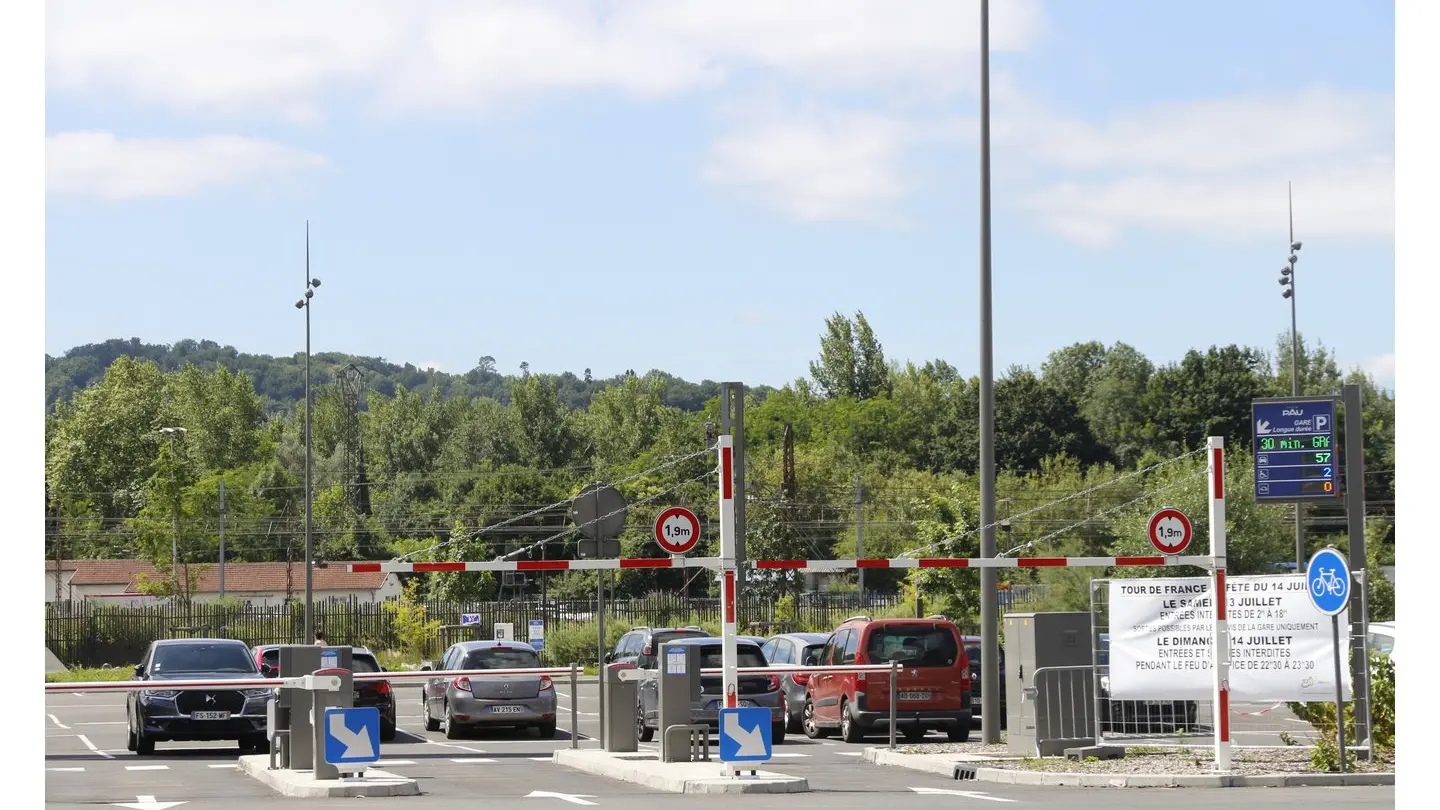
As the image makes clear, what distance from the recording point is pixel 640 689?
24.5 meters

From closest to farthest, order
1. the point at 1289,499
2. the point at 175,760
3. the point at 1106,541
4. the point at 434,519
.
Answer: the point at 175,760
the point at 1289,499
the point at 1106,541
the point at 434,519

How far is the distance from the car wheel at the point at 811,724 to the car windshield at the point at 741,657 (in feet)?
3.77

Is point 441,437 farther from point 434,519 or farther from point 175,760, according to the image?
point 175,760

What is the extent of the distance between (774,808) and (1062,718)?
5754 millimetres

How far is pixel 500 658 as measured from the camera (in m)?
26.4

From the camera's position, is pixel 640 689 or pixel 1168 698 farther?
pixel 640 689

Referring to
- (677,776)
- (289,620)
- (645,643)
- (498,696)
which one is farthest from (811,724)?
(289,620)

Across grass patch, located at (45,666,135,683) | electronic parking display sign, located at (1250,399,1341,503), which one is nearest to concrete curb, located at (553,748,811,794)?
electronic parking display sign, located at (1250,399,1341,503)

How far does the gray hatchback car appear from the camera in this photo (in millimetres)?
23875

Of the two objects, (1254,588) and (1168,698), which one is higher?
(1254,588)

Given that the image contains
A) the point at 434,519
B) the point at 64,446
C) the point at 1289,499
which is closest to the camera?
the point at 1289,499

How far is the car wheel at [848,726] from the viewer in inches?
947

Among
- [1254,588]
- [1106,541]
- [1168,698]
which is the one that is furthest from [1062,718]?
[1106,541]

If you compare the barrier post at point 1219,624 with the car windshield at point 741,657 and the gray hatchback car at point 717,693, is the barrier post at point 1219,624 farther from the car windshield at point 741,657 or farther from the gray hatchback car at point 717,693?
→ the car windshield at point 741,657
